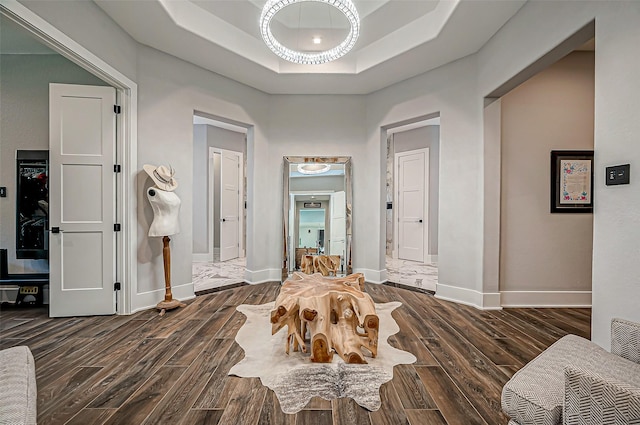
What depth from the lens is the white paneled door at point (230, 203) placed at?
6.39 meters

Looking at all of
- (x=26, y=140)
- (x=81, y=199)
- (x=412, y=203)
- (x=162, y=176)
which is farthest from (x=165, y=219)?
(x=412, y=203)

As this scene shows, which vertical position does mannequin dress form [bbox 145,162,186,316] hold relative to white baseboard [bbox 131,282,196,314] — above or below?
above

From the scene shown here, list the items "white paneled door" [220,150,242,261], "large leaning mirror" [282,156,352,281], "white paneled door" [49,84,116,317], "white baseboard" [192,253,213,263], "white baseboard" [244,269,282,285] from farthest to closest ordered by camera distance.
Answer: "white paneled door" [220,150,242,261] < "white baseboard" [192,253,213,263] < "large leaning mirror" [282,156,352,281] < "white baseboard" [244,269,282,285] < "white paneled door" [49,84,116,317]

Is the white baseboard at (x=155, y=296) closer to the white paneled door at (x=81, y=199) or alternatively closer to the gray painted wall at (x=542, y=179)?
the white paneled door at (x=81, y=199)

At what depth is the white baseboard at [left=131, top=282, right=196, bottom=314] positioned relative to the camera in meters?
3.17

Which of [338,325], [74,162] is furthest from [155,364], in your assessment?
[74,162]

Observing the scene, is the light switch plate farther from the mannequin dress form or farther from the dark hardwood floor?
the mannequin dress form

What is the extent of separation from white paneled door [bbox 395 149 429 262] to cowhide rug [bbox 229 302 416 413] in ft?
14.0

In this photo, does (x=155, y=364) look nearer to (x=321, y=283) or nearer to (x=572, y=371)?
(x=321, y=283)

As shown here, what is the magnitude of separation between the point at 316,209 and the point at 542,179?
118 inches

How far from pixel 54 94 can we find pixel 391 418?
162 inches

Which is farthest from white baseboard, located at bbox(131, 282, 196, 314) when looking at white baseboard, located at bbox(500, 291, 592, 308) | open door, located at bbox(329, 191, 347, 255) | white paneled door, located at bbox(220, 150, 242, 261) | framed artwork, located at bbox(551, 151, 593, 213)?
framed artwork, located at bbox(551, 151, 593, 213)

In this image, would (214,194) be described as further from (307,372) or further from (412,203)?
(307,372)

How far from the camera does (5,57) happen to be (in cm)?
335
